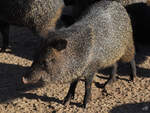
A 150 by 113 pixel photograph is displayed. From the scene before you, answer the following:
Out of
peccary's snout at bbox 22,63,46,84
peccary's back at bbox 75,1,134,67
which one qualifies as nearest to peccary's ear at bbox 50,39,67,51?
peccary's snout at bbox 22,63,46,84

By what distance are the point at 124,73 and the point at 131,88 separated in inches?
20.5

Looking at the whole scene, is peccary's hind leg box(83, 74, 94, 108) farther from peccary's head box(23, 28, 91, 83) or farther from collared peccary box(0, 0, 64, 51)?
collared peccary box(0, 0, 64, 51)

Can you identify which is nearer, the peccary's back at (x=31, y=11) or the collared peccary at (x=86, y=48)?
the collared peccary at (x=86, y=48)

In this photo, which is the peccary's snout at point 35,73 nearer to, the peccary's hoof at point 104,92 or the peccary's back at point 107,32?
the peccary's back at point 107,32

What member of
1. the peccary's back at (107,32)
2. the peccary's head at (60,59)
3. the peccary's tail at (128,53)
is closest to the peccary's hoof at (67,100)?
the peccary's head at (60,59)

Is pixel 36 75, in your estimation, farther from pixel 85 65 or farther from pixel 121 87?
pixel 121 87

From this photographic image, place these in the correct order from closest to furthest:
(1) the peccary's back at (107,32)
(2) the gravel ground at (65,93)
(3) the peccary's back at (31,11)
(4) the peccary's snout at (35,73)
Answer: (4) the peccary's snout at (35,73), (1) the peccary's back at (107,32), (2) the gravel ground at (65,93), (3) the peccary's back at (31,11)

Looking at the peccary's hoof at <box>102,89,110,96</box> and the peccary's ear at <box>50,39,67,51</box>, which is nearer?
the peccary's ear at <box>50,39,67,51</box>

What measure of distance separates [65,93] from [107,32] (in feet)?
3.50

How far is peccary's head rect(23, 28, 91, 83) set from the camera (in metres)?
3.18

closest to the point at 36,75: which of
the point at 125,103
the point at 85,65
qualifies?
the point at 85,65

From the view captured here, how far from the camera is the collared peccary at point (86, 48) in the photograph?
320 centimetres

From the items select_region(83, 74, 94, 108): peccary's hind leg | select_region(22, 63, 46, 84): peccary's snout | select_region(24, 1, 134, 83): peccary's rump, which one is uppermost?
select_region(24, 1, 134, 83): peccary's rump

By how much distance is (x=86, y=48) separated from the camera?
3.38m
